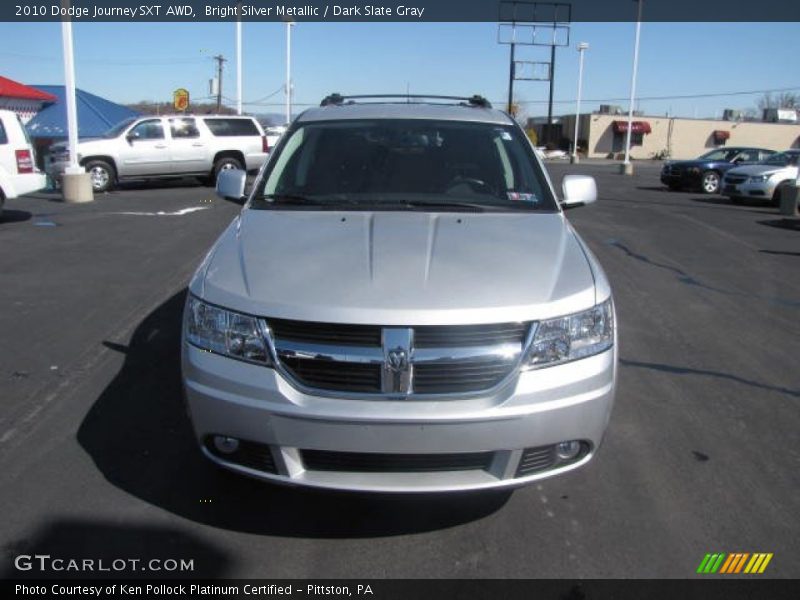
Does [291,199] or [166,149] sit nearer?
[291,199]

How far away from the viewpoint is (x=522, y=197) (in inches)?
164

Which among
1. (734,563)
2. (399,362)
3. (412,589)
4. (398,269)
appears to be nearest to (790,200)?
(734,563)

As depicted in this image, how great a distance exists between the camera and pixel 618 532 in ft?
10.2

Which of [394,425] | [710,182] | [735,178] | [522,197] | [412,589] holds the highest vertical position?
[522,197]

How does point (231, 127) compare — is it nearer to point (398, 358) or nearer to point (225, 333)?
point (225, 333)

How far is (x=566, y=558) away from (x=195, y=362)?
1.67 metres

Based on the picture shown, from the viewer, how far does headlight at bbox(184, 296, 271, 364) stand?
286 centimetres

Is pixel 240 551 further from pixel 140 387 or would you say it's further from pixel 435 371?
pixel 140 387

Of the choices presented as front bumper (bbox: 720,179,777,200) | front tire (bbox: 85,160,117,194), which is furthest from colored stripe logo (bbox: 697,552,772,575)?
Result: front tire (bbox: 85,160,117,194)

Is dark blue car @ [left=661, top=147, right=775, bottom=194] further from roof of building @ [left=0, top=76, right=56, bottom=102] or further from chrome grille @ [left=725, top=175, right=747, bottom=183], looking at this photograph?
roof of building @ [left=0, top=76, right=56, bottom=102]

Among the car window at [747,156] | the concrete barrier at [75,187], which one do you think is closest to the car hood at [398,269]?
the concrete barrier at [75,187]

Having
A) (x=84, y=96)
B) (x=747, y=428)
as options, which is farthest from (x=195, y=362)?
(x=84, y=96)

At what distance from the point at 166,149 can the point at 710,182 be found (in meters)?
15.9

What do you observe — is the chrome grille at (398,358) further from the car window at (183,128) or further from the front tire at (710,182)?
the front tire at (710,182)
